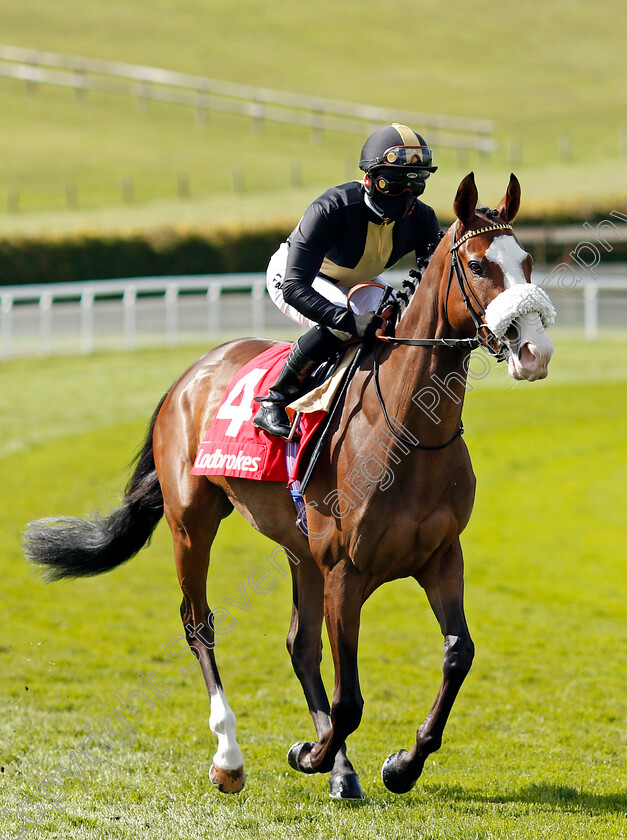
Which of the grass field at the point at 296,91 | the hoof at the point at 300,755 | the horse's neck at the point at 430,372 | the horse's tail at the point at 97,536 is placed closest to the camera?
the horse's neck at the point at 430,372

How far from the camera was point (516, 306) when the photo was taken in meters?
3.35

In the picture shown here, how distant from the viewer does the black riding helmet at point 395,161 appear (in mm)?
3980

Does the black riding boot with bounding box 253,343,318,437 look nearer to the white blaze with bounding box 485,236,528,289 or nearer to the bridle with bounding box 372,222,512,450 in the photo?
the bridle with bounding box 372,222,512,450

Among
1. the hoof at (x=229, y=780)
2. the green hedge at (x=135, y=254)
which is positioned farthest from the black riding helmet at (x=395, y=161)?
the green hedge at (x=135, y=254)

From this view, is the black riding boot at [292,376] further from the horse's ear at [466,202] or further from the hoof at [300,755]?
the hoof at [300,755]

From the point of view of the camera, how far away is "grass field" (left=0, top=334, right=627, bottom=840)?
419cm

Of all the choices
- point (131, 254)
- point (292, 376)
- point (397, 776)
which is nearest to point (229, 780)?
point (397, 776)

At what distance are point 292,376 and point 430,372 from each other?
0.71 m

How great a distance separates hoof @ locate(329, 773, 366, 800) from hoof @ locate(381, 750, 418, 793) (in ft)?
0.57

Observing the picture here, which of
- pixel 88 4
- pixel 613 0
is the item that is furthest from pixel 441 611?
pixel 613 0

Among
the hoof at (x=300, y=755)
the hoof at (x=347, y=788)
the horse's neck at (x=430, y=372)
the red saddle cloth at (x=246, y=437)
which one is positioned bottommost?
the hoof at (x=347, y=788)

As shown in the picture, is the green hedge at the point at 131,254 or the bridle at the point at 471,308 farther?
the green hedge at the point at 131,254

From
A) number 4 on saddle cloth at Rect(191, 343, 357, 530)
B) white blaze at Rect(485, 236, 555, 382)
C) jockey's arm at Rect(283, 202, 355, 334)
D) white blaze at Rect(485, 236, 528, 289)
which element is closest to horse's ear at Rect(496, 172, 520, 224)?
white blaze at Rect(485, 236, 528, 289)

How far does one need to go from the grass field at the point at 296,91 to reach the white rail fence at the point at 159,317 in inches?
287
